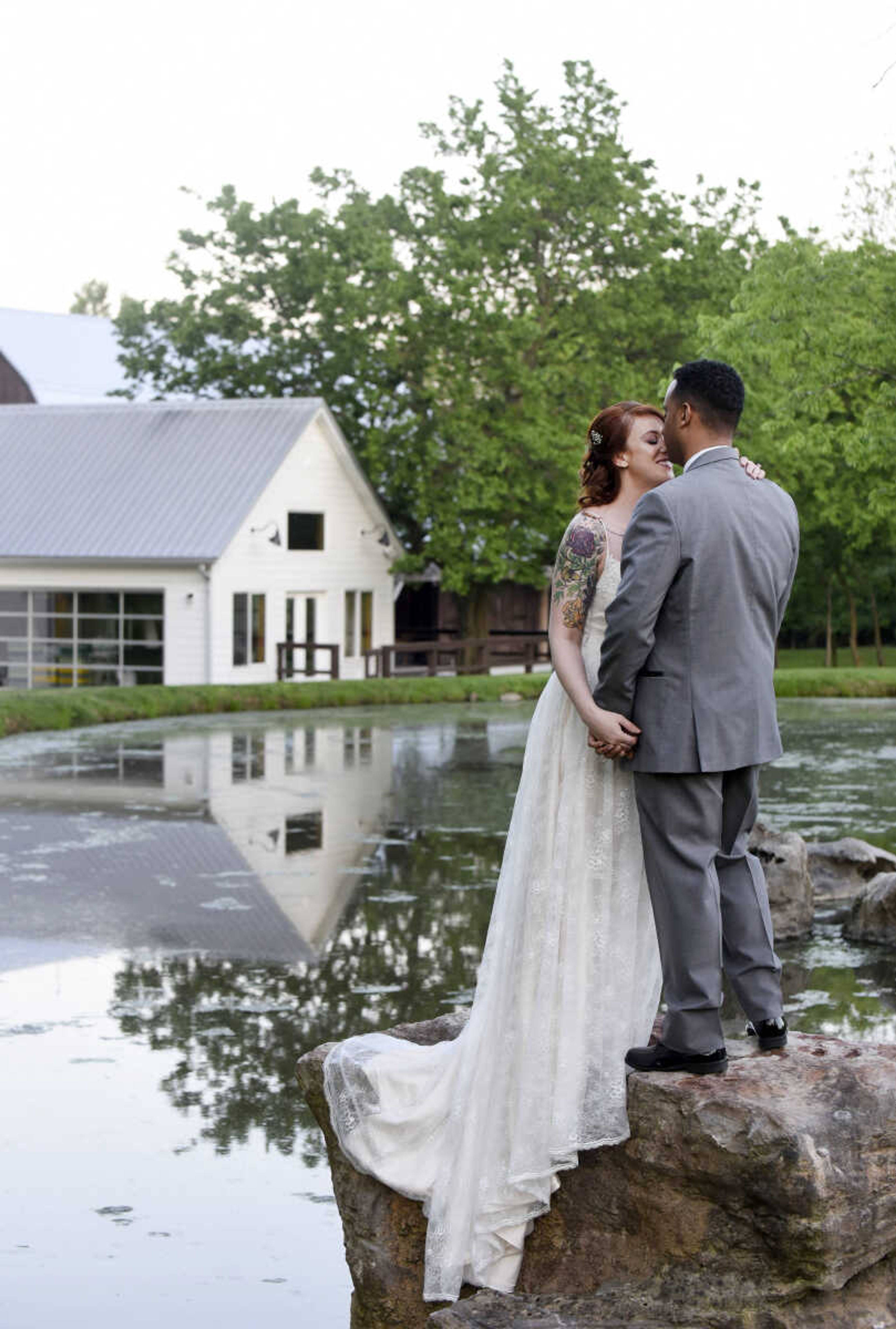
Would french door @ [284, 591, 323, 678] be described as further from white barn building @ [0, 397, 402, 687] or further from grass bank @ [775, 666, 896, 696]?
grass bank @ [775, 666, 896, 696]

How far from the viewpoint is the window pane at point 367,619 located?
42.6 m

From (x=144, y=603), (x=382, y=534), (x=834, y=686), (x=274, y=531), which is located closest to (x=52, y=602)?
(x=144, y=603)

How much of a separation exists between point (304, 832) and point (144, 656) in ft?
76.8

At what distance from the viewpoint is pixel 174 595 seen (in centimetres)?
3688

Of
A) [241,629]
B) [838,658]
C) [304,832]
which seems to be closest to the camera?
[304,832]

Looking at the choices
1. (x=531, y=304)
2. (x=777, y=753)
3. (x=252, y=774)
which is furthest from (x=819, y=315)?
(x=777, y=753)

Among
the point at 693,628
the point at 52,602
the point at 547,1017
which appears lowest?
the point at 547,1017

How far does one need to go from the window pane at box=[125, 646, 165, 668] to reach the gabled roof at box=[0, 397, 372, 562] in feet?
6.98

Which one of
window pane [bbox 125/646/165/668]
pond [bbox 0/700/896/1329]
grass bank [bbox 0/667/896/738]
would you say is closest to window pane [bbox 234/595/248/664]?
window pane [bbox 125/646/165/668]

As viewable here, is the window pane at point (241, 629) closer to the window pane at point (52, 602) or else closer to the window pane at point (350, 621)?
the window pane at point (52, 602)

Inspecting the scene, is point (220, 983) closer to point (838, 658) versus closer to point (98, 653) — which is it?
point (98, 653)

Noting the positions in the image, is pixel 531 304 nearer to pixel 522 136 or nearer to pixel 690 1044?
pixel 522 136

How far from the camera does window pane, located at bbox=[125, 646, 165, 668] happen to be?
3759cm

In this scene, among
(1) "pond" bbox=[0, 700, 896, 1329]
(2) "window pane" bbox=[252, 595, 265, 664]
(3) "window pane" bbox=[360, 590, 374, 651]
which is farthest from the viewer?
(3) "window pane" bbox=[360, 590, 374, 651]
